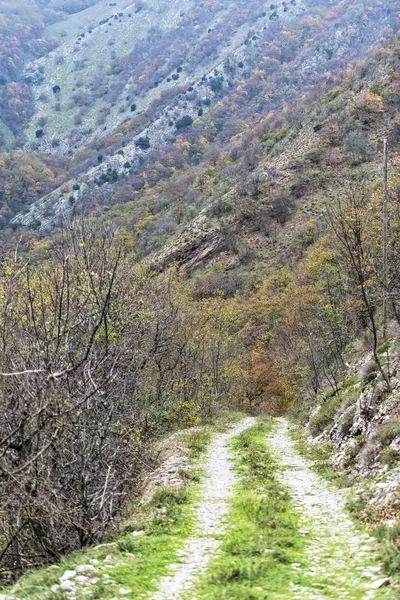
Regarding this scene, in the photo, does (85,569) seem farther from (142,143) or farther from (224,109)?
(224,109)

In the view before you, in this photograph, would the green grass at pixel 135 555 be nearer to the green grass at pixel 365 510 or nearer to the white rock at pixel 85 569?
the white rock at pixel 85 569

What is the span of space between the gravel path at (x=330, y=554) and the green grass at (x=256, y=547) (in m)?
0.20

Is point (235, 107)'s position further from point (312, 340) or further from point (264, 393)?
point (312, 340)

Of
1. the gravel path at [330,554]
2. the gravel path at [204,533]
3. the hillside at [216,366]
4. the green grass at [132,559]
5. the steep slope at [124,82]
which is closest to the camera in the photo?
the gravel path at [330,554]

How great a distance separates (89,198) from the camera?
11169 centimetres

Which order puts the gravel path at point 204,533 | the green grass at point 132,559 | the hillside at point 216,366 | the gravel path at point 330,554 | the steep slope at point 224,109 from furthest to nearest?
the steep slope at point 224,109
the hillside at point 216,366
the gravel path at point 204,533
the green grass at point 132,559
the gravel path at point 330,554

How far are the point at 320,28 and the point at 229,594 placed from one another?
190568mm

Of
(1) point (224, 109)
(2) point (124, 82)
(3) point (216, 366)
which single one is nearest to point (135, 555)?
(3) point (216, 366)

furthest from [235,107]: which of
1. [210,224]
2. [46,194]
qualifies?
[210,224]

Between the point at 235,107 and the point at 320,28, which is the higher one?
the point at 320,28

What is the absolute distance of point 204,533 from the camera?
750 centimetres

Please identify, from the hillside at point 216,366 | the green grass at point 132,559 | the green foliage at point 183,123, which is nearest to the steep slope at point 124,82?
the green foliage at point 183,123

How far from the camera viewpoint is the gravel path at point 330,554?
4879mm

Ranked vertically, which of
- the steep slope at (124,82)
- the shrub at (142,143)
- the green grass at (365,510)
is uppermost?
the steep slope at (124,82)
